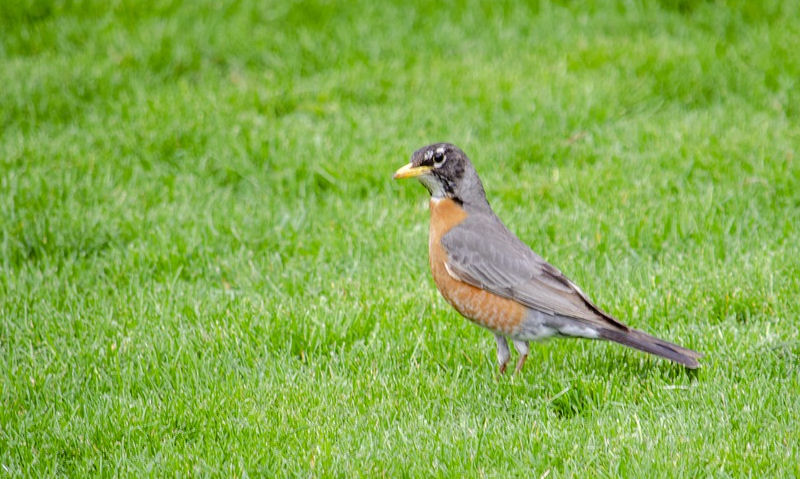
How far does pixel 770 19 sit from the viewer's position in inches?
373

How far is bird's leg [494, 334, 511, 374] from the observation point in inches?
199

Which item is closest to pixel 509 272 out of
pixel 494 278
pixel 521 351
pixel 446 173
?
pixel 494 278

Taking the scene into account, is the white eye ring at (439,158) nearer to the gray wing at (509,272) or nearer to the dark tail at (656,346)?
the gray wing at (509,272)

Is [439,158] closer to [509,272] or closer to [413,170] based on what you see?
[413,170]

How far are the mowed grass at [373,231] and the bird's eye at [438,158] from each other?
36.0 inches

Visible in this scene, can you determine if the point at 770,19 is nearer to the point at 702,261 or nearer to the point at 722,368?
the point at 702,261

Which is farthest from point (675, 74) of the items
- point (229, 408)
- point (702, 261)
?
point (229, 408)

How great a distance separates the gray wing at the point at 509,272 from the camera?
484 cm

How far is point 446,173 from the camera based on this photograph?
5266 millimetres

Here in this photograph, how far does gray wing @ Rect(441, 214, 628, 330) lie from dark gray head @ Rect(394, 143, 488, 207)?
0.68 ft

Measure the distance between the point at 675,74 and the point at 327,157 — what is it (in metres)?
3.27

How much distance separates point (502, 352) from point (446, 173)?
102 centimetres

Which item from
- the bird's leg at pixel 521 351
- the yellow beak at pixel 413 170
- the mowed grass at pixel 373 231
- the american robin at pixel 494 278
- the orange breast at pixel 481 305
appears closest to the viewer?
the mowed grass at pixel 373 231

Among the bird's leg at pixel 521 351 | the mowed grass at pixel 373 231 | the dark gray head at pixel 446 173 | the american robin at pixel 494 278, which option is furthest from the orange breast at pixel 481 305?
the dark gray head at pixel 446 173
